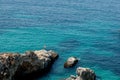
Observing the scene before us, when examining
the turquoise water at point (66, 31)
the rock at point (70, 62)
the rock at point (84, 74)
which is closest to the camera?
the rock at point (84, 74)

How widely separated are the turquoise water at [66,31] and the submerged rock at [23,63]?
3.04 metres

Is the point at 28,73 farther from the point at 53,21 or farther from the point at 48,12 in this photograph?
the point at 48,12

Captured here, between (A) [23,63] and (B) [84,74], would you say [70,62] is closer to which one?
(B) [84,74]

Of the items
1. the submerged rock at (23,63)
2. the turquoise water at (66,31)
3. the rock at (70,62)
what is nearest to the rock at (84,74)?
the turquoise water at (66,31)

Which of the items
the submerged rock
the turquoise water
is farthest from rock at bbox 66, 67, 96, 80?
the submerged rock

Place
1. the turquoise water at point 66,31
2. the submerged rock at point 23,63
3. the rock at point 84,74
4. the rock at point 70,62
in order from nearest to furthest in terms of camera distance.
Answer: the submerged rock at point 23,63, the rock at point 84,74, the rock at point 70,62, the turquoise water at point 66,31

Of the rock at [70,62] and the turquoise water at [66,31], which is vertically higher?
the turquoise water at [66,31]

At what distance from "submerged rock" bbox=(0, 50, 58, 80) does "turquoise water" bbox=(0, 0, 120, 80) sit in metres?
3.04

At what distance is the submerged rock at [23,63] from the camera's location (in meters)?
75.2

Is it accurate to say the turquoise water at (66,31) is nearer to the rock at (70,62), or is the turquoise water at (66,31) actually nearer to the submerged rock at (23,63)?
the rock at (70,62)

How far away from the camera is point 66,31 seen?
130875mm

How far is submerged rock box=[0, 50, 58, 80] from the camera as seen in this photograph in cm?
7524

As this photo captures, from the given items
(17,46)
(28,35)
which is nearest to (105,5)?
(28,35)

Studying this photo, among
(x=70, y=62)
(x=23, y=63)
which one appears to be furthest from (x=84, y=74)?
(x=23, y=63)
